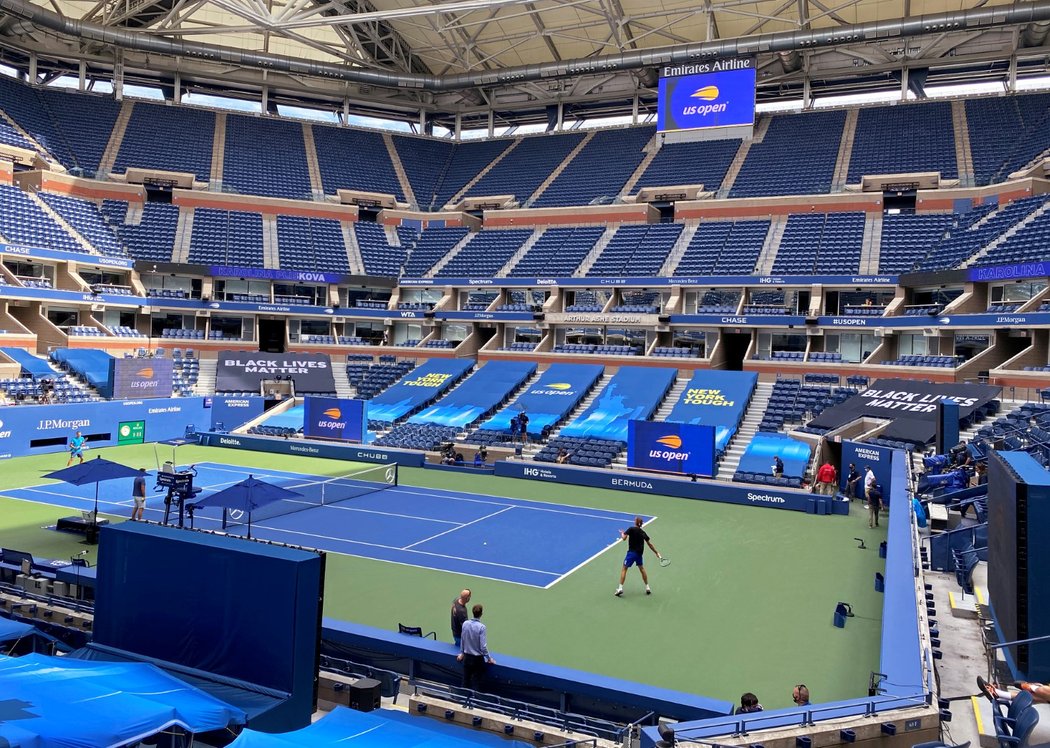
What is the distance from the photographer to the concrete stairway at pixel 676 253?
46062mm

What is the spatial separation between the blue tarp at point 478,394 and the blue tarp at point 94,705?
29169 mm

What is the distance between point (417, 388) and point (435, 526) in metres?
21.8

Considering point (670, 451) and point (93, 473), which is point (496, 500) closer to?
point (670, 451)

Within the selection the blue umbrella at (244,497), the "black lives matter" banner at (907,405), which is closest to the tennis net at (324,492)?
the blue umbrella at (244,497)

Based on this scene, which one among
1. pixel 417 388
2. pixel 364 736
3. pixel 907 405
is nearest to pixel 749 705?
pixel 364 736

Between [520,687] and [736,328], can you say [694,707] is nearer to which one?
[520,687]

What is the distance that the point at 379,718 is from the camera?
24.6 ft

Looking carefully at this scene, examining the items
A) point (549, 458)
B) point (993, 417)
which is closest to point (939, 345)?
point (993, 417)

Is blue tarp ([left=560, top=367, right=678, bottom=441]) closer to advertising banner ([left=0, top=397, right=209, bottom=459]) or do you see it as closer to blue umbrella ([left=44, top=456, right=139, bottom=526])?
advertising banner ([left=0, top=397, right=209, bottom=459])

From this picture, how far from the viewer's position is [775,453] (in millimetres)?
29328

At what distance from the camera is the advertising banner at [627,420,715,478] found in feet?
90.7

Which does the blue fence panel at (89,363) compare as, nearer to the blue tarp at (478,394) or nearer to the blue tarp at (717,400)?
the blue tarp at (478,394)

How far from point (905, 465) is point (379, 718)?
2053 centimetres

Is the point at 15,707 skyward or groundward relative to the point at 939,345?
groundward
